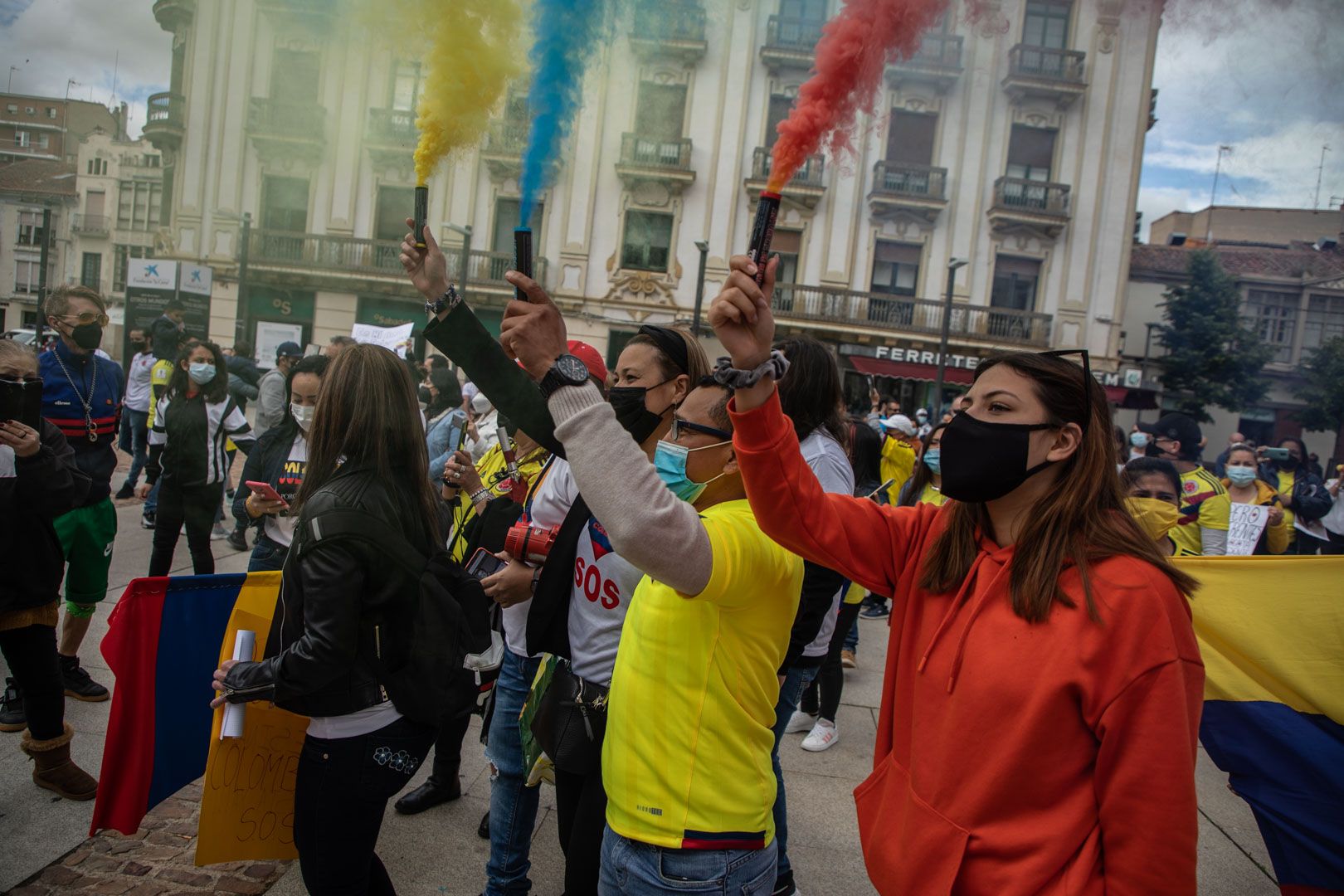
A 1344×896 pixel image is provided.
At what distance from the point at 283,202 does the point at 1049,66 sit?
19884 millimetres

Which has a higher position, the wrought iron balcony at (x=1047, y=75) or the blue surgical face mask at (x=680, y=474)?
the wrought iron balcony at (x=1047, y=75)

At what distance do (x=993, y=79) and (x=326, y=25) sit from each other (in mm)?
18968

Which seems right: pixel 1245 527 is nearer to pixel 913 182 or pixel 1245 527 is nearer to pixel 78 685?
pixel 78 685

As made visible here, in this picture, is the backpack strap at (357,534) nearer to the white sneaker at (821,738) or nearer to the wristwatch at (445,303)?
the wristwatch at (445,303)

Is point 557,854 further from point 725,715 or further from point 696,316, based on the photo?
point 696,316

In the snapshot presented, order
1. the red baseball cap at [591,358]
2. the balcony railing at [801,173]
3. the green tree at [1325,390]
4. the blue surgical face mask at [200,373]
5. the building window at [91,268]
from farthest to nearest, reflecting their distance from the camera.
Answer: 1. the building window at [91,268]
2. the green tree at [1325,390]
3. the balcony railing at [801,173]
4. the blue surgical face mask at [200,373]
5. the red baseball cap at [591,358]

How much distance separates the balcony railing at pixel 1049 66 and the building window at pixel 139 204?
74.6 feet

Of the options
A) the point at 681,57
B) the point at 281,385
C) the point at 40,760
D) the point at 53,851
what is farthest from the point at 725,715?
the point at 681,57

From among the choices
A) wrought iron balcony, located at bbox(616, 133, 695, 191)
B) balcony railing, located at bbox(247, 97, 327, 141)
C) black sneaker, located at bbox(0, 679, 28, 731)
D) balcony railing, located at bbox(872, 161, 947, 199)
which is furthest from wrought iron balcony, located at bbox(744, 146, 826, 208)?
black sneaker, located at bbox(0, 679, 28, 731)

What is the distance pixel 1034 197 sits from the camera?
24359 millimetres

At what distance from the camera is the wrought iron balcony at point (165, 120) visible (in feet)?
56.8

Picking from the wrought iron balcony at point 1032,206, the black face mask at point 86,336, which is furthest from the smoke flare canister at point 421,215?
the wrought iron balcony at point 1032,206

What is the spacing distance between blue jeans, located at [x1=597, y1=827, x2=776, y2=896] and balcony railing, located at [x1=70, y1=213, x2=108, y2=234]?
31887mm

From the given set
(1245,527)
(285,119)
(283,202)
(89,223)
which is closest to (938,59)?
(1245,527)
